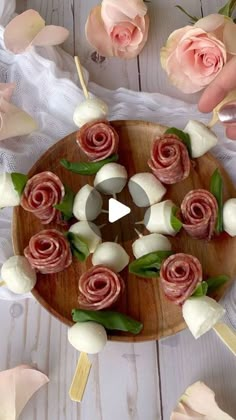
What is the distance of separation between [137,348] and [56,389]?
96 millimetres

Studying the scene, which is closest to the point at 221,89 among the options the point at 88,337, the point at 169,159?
the point at 169,159

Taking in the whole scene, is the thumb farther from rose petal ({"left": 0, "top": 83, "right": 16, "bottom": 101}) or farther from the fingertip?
rose petal ({"left": 0, "top": 83, "right": 16, "bottom": 101})

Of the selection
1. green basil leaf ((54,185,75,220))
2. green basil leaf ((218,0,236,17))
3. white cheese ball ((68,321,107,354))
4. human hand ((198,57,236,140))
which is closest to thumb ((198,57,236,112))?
human hand ((198,57,236,140))

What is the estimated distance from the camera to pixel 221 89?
0.78 m

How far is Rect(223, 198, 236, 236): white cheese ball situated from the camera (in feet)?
2.29

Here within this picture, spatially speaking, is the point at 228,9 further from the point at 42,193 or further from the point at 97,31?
the point at 42,193

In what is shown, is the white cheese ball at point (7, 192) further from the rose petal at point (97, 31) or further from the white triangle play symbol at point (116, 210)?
the rose petal at point (97, 31)

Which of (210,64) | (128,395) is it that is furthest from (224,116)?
(128,395)

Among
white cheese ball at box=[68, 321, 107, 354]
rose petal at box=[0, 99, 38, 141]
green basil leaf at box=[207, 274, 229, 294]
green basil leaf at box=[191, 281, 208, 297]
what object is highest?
rose petal at box=[0, 99, 38, 141]

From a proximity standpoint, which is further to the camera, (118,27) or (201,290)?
(118,27)

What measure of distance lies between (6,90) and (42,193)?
0.17m

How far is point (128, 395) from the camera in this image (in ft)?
2.25

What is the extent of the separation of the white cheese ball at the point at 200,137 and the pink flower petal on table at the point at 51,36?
0.73 feet

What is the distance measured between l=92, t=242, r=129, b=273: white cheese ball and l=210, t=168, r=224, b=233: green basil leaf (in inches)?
4.2
